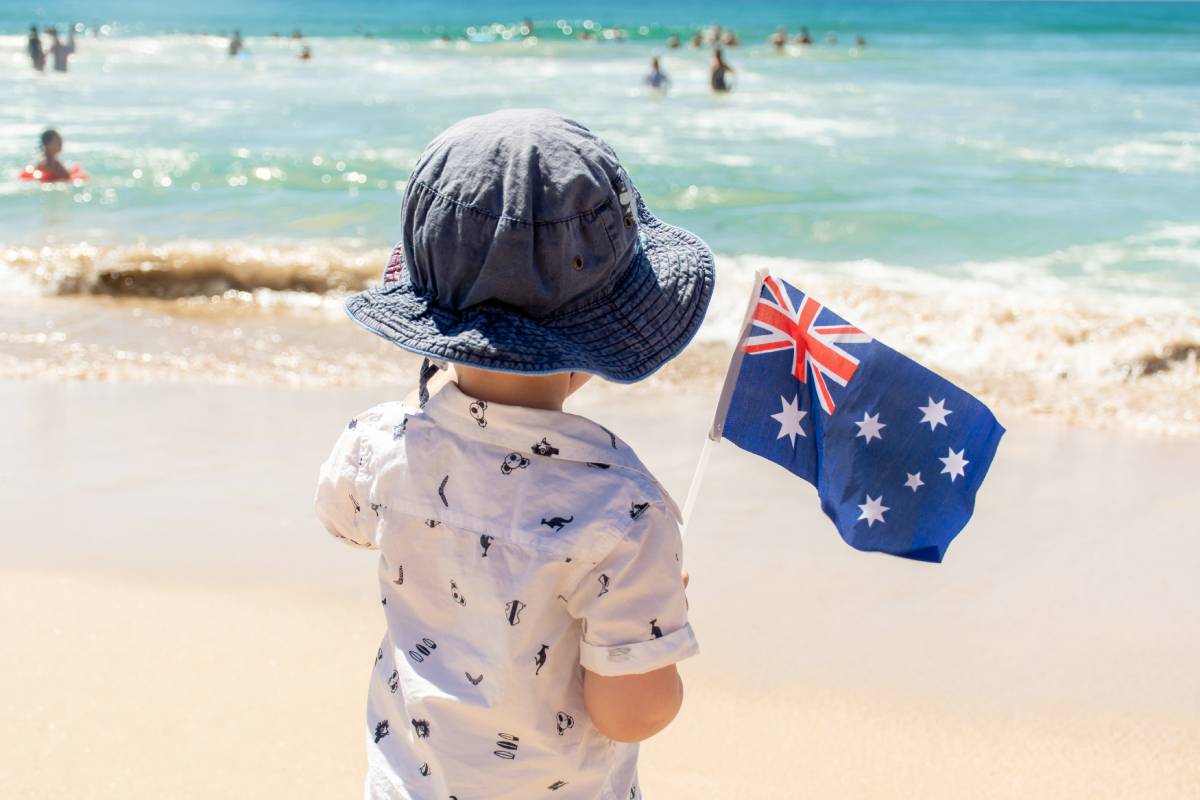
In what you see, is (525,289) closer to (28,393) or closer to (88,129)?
(28,393)

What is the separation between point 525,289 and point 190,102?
2048cm

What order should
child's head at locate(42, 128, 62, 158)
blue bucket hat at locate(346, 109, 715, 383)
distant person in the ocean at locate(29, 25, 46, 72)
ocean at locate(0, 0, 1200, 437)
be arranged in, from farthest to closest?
1. distant person in the ocean at locate(29, 25, 46, 72)
2. child's head at locate(42, 128, 62, 158)
3. ocean at locate(0, 0, 1200, 437)
4. blue bucket hat at locate(346, 109, 715, 383)

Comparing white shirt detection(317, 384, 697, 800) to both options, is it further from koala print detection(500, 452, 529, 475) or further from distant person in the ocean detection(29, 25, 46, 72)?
distant person in the ocean detection(29, 25, 46, 72)

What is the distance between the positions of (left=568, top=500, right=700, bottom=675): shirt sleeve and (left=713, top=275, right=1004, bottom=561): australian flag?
636mm


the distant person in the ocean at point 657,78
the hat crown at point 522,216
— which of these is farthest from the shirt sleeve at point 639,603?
the distant person in the ocean at point 657,78

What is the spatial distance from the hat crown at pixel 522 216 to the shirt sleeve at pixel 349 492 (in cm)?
26

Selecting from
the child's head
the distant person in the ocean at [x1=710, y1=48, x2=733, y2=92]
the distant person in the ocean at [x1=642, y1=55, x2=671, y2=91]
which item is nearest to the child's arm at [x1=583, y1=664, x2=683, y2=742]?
the child's head

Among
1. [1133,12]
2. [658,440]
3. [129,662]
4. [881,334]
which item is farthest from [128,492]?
[1133,12]

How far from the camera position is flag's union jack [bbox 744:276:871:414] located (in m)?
1.92

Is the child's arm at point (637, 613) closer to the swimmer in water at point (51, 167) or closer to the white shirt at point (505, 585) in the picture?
the white shirt at point (505, 585)

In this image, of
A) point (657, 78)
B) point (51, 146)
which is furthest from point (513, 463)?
point (657, 78)

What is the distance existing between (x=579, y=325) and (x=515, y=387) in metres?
0.11

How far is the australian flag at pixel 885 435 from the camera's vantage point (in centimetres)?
190

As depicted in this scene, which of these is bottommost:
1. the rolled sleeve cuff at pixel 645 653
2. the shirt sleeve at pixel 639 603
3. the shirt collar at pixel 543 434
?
the rolled sleeve cuff at pixel 645 653
